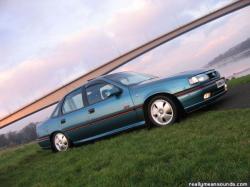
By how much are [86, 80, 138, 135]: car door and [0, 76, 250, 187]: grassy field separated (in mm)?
547

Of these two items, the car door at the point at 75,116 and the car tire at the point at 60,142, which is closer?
the car door at the point at 75,116

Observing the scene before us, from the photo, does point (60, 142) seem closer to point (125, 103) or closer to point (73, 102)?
point (73, 102)

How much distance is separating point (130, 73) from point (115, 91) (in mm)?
1172

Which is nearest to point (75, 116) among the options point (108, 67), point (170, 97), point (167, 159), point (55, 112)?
point (55, 112)

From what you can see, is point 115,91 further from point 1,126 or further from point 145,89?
point 1,126

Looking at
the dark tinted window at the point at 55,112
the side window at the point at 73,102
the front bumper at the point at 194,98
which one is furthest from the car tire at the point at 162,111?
the dark tinted window at the point at 55,112

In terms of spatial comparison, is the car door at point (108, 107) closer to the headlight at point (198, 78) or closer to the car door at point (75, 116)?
the car door at point (75, 116)

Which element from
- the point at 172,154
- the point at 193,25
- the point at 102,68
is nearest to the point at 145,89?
the point at 172,154

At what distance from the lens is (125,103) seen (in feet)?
27.0

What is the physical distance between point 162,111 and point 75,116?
89.9 inches

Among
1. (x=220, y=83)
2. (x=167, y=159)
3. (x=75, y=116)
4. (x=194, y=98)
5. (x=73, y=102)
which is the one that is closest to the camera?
(x=167, y=159)

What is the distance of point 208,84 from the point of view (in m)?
8.00

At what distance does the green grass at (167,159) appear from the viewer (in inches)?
167

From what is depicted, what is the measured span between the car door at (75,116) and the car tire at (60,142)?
0.20 m
